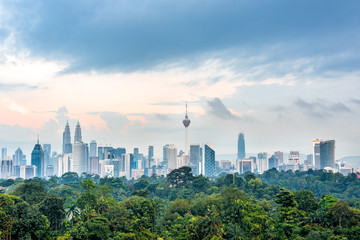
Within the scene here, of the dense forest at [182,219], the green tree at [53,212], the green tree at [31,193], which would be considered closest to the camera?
the dense forest at [182,219]

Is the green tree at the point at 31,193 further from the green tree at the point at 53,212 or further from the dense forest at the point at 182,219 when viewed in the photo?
the green tree at the point at 53,212

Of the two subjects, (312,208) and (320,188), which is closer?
(312,208)

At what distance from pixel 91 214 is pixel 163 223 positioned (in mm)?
12707

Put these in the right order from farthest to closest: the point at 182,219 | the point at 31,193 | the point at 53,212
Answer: the point at 31,193 < the point at 53,212 < the point at 182,219

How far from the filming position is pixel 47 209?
2143 inches

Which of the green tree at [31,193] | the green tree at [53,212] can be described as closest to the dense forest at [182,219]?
the green tree at [53,212]

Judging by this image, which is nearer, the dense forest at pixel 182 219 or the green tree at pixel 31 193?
the dense forest at pixel 182 219

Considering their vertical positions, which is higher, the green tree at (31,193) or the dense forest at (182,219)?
the green tree at (31,193)

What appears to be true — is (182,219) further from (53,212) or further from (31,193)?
(31,193)

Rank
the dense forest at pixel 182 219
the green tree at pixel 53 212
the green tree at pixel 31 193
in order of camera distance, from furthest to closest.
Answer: the green tree at pixel 31 193 < the green tree at pixel 53 212 < the dense forest at pixel 182 219

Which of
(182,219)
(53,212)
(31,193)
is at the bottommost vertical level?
(182,219)

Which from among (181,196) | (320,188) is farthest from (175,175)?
(320,188)

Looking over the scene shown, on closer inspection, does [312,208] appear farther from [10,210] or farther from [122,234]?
[10,210]

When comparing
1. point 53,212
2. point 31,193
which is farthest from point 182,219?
point 31,193
